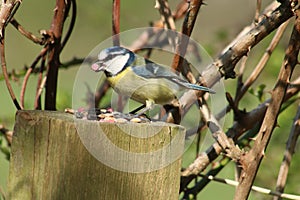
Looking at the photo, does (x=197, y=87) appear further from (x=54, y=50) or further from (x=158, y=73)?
(x=54, y=50)

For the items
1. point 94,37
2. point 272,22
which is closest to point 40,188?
point 272,22

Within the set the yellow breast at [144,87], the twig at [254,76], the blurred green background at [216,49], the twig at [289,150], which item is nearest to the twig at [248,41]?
the yellow breast at [144,87]

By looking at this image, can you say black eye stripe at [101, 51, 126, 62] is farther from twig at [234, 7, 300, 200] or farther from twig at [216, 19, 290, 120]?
twig at [216, 19, 290, 120]

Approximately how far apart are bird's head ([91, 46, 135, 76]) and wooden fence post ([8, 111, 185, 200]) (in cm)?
43

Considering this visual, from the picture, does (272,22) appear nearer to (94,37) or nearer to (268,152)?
(268,152)

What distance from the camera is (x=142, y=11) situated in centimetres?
449

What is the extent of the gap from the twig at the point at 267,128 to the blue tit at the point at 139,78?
23 cm

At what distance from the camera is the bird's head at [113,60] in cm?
192

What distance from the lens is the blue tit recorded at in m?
1.92

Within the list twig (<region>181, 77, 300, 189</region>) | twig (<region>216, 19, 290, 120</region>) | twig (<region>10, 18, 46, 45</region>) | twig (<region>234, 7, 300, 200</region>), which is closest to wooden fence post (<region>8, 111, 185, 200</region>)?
twig (<region>234, 7, 300, 200</region>)

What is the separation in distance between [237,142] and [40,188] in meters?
1.23

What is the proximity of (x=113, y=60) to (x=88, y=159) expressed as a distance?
582 millimetres

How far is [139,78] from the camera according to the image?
1.96 m

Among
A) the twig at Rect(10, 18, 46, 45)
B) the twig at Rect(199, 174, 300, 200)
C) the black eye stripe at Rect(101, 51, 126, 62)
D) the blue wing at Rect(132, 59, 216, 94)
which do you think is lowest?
the twig at Rect(199, 174, 300, 200)
